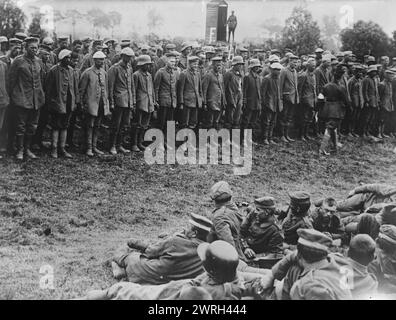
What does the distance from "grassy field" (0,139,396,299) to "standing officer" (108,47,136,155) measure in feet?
1.93

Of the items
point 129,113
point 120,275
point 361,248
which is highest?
point 129,113

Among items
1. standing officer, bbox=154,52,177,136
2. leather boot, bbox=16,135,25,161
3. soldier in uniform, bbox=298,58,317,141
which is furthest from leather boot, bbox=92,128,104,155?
soldier in uniform, bbox=298,58,317,141

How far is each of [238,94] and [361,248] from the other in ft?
22.4

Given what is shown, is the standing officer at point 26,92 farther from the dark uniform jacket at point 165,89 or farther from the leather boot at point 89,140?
the dark uniform jacket at point 165,89

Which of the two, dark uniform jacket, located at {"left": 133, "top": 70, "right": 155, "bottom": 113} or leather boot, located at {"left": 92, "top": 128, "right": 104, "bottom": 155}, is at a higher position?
dark uniform jacket, located at {"left": 133, "top": 70, "right": 155, "bottom": 113}

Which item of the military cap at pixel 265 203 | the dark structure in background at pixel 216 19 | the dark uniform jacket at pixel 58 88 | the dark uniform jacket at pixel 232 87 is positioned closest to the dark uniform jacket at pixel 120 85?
the dark uniform jacket at pixel 58 88

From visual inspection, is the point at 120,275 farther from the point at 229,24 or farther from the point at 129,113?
the point at 229,24

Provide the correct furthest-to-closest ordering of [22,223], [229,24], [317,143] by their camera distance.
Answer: [229,24]
[317,143]
[22,223]

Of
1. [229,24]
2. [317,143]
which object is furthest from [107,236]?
[229,24]

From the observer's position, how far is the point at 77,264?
5711 mm

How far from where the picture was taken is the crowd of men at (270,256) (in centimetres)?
412

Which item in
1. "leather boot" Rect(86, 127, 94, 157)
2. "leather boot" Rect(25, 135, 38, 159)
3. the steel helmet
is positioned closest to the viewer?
the steel helmet

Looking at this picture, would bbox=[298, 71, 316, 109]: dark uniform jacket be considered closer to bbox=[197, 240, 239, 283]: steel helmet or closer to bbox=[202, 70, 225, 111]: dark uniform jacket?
bbox=[202, 70, 225, 111]: dark uniform jacket

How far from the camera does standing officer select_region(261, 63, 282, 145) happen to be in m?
11.2
